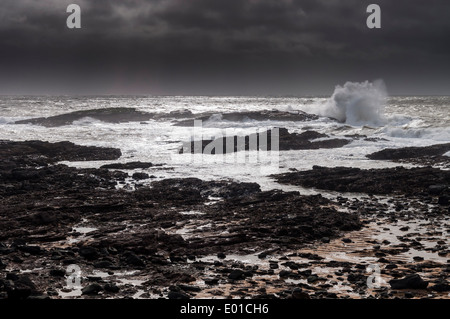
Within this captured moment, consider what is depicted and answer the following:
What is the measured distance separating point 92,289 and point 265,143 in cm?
2761

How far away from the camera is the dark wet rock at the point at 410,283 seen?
8461 millimetres

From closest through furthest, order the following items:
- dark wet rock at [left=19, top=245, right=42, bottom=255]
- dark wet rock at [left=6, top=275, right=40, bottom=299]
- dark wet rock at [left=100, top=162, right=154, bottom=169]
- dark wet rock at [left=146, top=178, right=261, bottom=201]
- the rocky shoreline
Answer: dark wet rock at [left=6, top=275, right=40, bottom=299], the rocky shoreline, dark wet rock at [left=19, top=245, right=42, bottom=255], dark wet rock at [left=146, top=178, right=261, bottom=201], dark wet rock at [left=100, top=162, right=154, bottom=169]

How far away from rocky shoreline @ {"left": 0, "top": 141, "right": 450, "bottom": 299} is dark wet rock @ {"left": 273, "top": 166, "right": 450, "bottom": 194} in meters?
0.12

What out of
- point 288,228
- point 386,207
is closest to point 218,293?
point 288,228

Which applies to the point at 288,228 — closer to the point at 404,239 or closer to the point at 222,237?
the point at 222,237

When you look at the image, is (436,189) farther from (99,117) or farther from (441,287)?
(99,117)

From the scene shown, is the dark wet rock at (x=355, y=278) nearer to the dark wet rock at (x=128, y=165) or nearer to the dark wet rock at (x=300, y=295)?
the dark wet rock at (x=300, y=295)

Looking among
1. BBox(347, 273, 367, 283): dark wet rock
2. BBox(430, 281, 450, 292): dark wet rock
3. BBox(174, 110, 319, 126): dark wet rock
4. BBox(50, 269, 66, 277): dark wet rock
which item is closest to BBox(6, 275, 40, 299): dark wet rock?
BBox(50, 269, 66, 277): dark wet rock

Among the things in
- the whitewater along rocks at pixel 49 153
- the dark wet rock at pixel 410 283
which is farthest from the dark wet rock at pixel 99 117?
the dark wet rock at pixel 410 283

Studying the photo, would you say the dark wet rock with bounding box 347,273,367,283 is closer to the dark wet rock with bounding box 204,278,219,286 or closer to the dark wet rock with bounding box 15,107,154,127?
the dark wet rock with bounding box 204,278,219,286

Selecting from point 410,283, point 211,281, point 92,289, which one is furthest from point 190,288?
point 410,283

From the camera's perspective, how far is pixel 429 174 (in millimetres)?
20203

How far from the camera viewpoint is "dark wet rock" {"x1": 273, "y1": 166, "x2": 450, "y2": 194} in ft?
61.7
